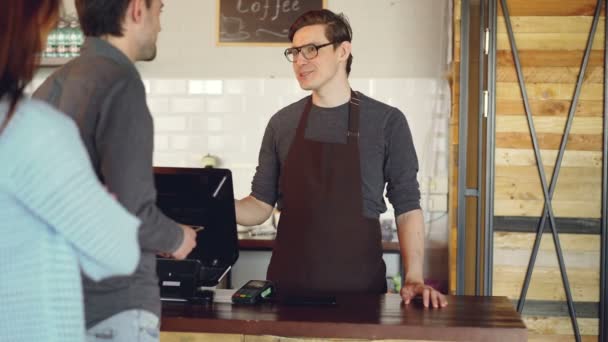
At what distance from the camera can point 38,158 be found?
104 centimetres

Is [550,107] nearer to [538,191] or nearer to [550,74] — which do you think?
[550,74]

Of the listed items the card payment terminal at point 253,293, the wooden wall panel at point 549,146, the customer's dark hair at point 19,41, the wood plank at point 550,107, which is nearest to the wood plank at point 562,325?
the wooden wall panel at point 549,146

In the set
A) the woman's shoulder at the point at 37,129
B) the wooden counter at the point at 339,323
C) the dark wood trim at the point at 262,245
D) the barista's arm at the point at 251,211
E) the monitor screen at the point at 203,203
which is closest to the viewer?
the woman's shoulder at the point at 37,129

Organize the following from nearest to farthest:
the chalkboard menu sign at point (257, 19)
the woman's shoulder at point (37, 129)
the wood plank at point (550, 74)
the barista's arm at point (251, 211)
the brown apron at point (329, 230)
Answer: the woman's shoulder at point (37, 129)
the brown apron at point (329, 230)
the barista's arm at point (251, 211)
the wood plank at point (550, 74)
the chalkboard menu sign at point (257, 19)

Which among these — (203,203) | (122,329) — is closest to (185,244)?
(122,329)

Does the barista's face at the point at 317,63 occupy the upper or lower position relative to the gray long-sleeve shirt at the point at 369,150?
upper

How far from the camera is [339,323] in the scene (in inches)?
67.9

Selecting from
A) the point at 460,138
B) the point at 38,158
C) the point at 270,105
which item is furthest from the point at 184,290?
the point at 270,105

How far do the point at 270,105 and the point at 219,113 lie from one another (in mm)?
335

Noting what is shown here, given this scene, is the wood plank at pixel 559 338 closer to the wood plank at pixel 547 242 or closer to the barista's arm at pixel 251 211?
the wood plank at pixel 547 242

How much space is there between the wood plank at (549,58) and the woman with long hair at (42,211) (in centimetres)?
287

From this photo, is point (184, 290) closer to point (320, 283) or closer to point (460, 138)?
point (320, 283)

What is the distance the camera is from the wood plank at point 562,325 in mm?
3607

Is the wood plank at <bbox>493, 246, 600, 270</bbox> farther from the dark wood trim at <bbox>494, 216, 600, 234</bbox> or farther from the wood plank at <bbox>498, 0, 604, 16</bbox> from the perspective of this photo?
the wood plank at <bbox>498, 0, 604, 16</bbox>
